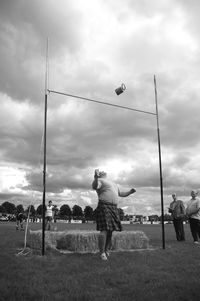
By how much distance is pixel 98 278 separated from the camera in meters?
4.90

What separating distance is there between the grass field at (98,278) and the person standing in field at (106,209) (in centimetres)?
52

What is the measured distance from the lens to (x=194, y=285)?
4516 mm

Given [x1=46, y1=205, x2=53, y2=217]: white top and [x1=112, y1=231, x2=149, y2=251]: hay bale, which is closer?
[x1=112, y1=231, x2=149, y2=251]: hay bale

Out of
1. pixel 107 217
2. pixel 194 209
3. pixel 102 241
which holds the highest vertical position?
pixel 194 209

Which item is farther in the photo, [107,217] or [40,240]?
[40,240]

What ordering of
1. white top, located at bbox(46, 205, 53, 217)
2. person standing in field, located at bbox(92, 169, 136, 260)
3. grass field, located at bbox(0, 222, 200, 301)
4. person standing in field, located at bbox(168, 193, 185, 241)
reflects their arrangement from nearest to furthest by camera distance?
grass field, located at bbox(0, 222, 200, 301), person standing in field, located at bbox(92, 169, 136, 260), person standing in field, located at bbox(168, 193, 185, 241), white top, located at bbox(46, 205, 53, 217)

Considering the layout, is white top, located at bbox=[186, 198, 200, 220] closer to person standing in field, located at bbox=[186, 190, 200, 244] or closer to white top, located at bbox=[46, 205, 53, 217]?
person standing in field, located at bbox=[186, 190, 200, 244]

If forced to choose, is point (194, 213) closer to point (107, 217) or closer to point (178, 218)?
point (178, 218)

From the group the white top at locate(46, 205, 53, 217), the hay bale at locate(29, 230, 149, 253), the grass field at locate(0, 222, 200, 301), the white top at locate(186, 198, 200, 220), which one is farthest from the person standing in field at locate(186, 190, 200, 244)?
the white top at locate(46, 205, 53, 217)

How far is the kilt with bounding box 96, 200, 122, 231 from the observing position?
7144mm

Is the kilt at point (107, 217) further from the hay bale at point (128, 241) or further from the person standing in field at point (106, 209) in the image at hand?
the hay bale at point (128, 241)

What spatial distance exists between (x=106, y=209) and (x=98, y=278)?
248cm

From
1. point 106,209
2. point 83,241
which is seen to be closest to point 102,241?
point 106,209

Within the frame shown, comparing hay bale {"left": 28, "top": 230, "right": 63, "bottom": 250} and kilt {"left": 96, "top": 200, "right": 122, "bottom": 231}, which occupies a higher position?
kilt {"left": 96, "top": 200, "right": 122, "bottom": 231}
